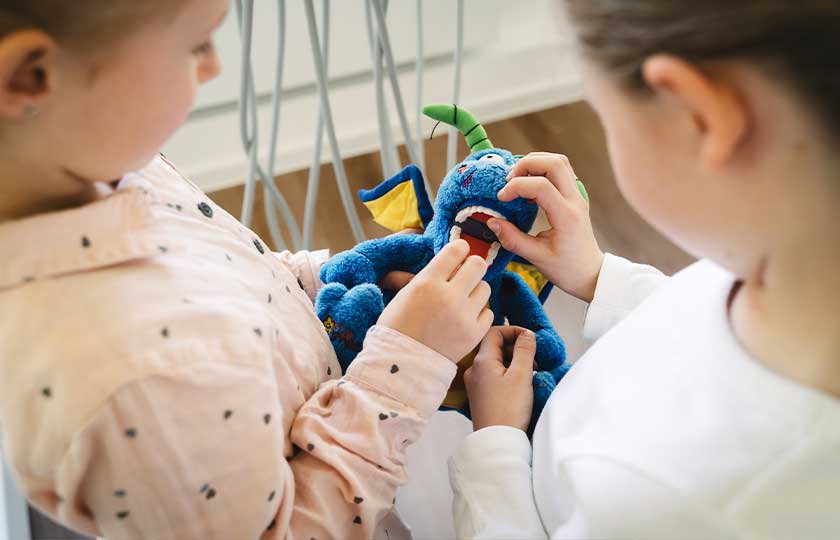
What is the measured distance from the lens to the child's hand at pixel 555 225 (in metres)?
0.69

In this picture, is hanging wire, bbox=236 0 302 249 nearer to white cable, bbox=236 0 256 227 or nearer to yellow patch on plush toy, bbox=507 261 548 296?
white cable, bbox=236 0 256 227

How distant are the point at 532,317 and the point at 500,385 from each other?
128 mm

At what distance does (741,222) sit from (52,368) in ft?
1.35

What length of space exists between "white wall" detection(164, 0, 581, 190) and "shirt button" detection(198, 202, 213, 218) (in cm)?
100

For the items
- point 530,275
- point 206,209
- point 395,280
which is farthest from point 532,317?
point 206,209

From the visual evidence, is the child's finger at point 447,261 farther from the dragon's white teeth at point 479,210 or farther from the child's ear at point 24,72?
the child's ear at point 24,72

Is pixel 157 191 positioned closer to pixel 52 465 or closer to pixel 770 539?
pixel 52 465

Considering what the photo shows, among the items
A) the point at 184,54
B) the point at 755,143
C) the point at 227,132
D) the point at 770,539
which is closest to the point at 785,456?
the point at 770,539

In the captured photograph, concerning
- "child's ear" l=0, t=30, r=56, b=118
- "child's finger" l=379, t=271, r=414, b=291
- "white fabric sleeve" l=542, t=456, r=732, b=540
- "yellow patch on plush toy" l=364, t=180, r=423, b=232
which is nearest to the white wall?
"yellow patch on plush toy" l=364, t=180, r=423, b=232

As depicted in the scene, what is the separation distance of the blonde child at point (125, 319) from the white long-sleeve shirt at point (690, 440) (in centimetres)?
19

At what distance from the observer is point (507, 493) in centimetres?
59

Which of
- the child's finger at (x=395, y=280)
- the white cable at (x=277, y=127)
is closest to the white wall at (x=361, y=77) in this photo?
the white cable at (x=277, y=127)

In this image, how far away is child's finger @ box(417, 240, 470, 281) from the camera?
2.07 ft

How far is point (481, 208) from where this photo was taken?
0.71 meters
